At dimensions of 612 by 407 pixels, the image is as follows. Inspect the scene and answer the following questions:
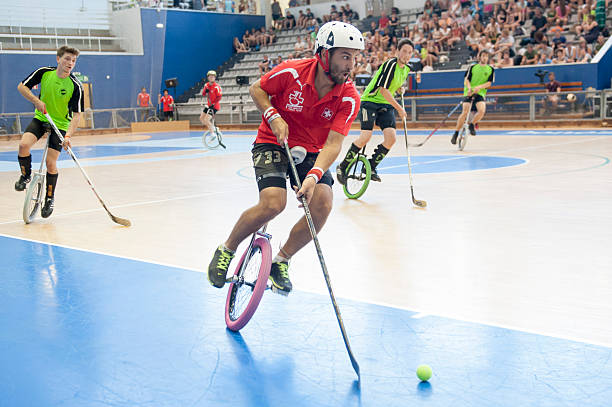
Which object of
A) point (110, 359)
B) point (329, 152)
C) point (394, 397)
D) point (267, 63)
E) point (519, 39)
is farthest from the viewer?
point (267, 63)

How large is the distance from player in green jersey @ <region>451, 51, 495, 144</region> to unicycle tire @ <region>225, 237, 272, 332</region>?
12092 millimetres

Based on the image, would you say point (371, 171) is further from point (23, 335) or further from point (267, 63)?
point (267, 63)

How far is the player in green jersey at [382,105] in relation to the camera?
9227 millimetres

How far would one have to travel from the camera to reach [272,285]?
425 centimetres

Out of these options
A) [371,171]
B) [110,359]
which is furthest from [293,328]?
[371,171]

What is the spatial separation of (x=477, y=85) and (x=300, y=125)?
12.1 metres

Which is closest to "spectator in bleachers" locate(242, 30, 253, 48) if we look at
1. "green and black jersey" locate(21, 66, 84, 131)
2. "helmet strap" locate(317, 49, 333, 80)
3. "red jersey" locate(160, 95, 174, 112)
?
"red jersey" locate(160, 95, 174, 112)

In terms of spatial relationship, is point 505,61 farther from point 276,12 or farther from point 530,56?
point 276,12

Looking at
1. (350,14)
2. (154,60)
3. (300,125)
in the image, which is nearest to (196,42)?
(154,60)

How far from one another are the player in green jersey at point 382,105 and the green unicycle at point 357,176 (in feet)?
0.24

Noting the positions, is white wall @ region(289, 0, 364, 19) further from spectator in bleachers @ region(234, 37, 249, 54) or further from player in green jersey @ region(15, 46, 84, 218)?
player in green jersey @ region(15, 46, 84, 218)

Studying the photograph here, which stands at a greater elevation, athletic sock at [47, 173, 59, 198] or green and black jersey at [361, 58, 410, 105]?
green and black jersey at [361, 58, 410, 105]

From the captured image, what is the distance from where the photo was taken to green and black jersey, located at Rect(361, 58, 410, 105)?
930cm

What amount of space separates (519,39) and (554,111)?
5.07 meters
